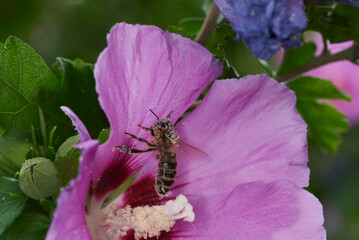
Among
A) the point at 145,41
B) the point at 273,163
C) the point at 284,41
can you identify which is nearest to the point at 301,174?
the point at 273,163

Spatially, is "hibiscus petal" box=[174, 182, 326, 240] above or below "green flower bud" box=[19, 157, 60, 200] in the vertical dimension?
below

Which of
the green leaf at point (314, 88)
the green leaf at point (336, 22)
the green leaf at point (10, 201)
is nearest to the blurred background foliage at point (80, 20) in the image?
the green leaf at point (314, 88)

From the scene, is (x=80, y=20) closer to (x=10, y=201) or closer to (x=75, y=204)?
(x=10, y=201)

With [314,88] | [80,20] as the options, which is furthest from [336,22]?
[80,20]

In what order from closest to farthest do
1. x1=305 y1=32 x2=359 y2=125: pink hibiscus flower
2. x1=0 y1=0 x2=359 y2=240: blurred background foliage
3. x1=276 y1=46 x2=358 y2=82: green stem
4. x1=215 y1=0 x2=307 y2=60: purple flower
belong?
1. x1=215 y1=0 x2=307 y2=60: purple flower
2. x1=276 y1=46 x2=358 y2=82: green stem
3. x1=0 y1=0 x2=359 y2=240: blurred background foliage
4. x1=305 y1=32 x2=359 y2=125: pink hibiscus flower

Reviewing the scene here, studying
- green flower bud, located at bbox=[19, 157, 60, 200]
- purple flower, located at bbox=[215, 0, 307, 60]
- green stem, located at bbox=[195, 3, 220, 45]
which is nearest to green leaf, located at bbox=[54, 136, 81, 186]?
green flower bud, located at bbox=[19, 157, 60, 200]

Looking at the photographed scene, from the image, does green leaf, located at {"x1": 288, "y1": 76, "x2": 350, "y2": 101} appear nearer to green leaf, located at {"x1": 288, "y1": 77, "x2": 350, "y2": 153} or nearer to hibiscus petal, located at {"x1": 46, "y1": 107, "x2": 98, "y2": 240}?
green leaf, located at {"x1": 288, "y1": 77, "x2": 350, "y2": 153}

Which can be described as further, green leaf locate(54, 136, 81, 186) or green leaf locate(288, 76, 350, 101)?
green leaf locate(288, 76, 350, 101)
